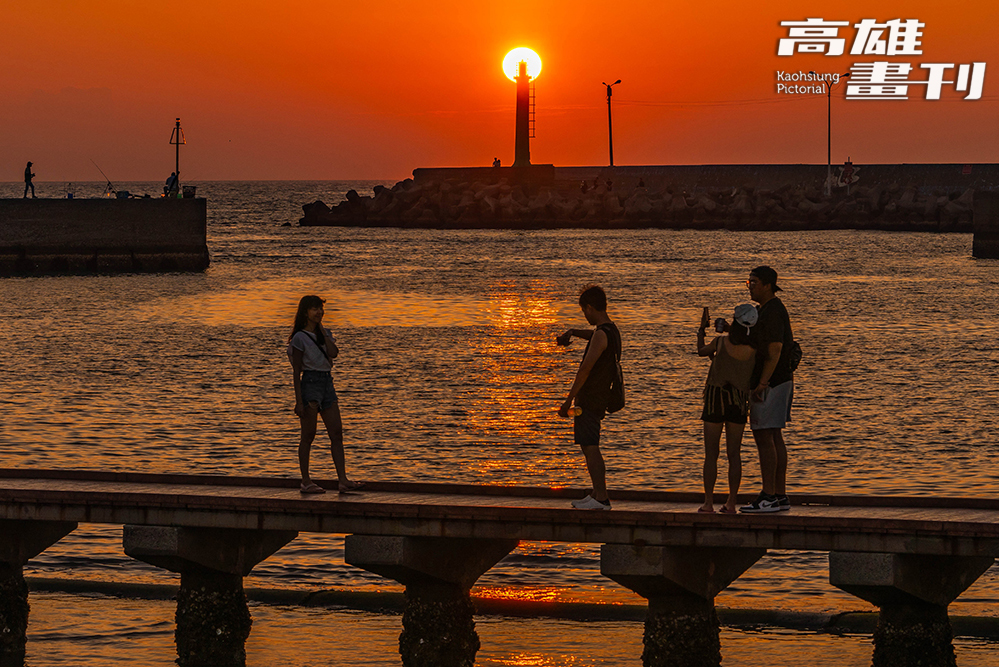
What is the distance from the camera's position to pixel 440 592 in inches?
370

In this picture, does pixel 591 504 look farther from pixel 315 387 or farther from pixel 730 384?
pixel 315 387

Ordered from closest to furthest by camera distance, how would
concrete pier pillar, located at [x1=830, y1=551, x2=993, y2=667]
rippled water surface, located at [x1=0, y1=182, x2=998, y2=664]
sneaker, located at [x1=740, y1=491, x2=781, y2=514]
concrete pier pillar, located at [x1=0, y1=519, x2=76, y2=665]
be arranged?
concrete pier pillar, located at [x1=830, y1=551, x2=993, y2=667] → sneaker, located at [x1=740, y1=491, x2=781, y2=514] → concrete pier pillar, located at [x1=0, y1=519, x2=76, y2=665] → rippled water surface, located at [x1=0, y1=182, x2=998, y2=664]

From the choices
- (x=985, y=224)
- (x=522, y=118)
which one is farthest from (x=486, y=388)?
(x=522, y=118)

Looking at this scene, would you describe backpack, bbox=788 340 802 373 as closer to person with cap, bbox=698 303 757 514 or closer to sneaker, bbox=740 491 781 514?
person with cap, bbox=698 303 757 514

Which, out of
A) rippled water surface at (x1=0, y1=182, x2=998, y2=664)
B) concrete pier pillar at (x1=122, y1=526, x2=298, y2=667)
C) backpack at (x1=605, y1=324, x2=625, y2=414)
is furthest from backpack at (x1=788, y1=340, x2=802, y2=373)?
rippled water surface at (x1=0, y1=182, x2=998, y2=664)

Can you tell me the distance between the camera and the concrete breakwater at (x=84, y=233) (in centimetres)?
5869

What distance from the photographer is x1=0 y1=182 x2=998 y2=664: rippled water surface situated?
1471cm

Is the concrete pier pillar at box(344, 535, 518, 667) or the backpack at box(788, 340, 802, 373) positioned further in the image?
the concrete pier pillar at box(344, 535, 518, 667)

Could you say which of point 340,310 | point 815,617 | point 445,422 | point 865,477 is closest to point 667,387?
point 445,422

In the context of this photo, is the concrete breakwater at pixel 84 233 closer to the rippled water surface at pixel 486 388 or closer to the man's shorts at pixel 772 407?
the rippled water surface at pixel 486 388

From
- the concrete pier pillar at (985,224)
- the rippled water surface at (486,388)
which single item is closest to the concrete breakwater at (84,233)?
the rippled water surface at (486,388)

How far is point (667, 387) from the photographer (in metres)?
28.0

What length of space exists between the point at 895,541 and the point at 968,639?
309 cm

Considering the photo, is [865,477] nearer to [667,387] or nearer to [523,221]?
[667,387]
